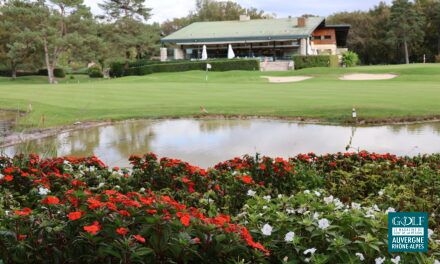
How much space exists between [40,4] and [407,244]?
191ft

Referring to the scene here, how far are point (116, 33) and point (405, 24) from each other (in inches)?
1439

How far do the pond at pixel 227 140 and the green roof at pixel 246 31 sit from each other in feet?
145

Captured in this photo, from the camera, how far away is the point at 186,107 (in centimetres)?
2073

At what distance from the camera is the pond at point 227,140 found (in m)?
11.9

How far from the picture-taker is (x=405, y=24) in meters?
70.1

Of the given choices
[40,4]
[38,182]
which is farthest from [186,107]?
[40,4]

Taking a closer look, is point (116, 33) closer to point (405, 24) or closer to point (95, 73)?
point (95, 73)

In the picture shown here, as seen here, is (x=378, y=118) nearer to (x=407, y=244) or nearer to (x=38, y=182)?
(x=38, y=182)

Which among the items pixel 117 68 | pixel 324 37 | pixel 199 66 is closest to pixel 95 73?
pixel 117 68

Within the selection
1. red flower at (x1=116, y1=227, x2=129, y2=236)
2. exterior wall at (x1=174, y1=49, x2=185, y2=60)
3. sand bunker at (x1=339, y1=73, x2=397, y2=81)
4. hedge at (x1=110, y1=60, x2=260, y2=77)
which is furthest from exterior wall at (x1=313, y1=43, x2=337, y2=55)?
red flower at (x1=116, y1=227, x2=129, y2=236)

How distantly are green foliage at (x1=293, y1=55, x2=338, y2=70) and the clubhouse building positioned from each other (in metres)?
7.49

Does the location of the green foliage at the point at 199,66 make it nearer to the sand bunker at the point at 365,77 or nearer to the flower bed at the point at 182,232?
the sand bunker at the point at 365,77

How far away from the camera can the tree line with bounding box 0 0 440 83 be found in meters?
53.8

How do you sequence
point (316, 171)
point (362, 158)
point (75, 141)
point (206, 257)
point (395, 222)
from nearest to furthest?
point (395, 222) → point (206, 257) → point (316, 171) → point (362, 158) → point (75, 141)
